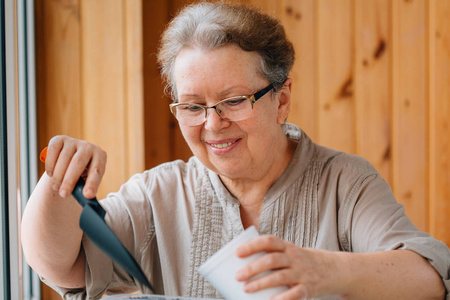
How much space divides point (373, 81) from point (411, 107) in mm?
184

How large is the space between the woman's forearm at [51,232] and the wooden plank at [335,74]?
127 centimetres

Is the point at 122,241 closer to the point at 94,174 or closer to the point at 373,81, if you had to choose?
the point at 94,174

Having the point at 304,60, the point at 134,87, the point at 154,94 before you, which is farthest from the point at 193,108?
the point at 304,60

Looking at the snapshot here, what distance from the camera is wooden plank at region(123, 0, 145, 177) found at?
1.76m

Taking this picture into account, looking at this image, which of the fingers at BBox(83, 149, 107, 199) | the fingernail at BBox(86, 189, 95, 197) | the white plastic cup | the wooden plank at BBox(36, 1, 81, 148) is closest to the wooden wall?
the wooden plank at BBox(36, 1, 81, 148)

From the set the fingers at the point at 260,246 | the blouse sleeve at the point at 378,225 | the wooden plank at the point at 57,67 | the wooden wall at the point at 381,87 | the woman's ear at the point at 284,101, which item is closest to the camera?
the fingers at the point at 260,246

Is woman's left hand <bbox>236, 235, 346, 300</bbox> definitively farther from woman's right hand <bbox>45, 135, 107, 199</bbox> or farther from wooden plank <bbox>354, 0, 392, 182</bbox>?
wooden plank <bbox>354, 0, 392, 182</bbox>

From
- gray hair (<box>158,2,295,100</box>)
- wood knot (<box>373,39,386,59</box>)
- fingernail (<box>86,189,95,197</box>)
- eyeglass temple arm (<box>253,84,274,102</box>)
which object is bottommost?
fingernail (<box>86,189,95,197</box>)

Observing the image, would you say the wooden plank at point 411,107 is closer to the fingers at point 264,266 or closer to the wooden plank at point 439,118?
the wooden plank at point 439,118

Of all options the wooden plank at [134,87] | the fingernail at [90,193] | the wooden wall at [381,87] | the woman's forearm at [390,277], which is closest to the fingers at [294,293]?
the woman's forearm at [390,277]

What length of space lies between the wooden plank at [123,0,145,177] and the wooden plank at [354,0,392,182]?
0.88 m

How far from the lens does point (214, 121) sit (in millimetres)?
1046

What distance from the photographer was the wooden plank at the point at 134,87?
1758 millimetres

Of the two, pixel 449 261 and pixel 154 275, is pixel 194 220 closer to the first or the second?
pixel 154 275
